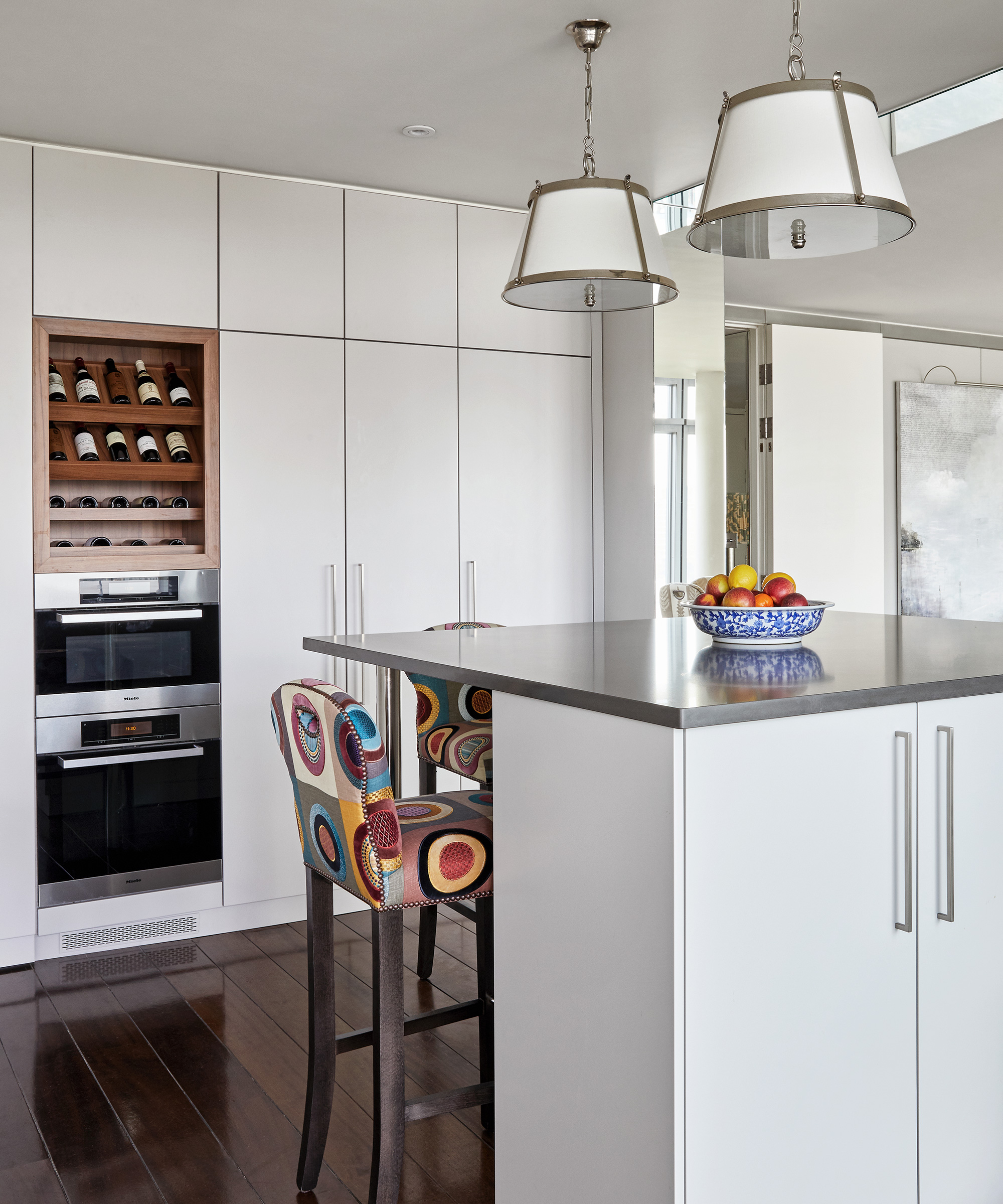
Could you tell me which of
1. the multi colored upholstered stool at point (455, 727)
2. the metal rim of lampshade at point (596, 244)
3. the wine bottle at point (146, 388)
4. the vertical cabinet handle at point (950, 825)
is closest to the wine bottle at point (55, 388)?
the wine bottle at point (146, 388)

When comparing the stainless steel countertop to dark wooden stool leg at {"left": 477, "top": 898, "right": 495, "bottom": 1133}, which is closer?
the stainless steel countertop

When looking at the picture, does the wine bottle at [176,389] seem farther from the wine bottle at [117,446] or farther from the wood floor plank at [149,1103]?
the wood floor plank at [149,1103]

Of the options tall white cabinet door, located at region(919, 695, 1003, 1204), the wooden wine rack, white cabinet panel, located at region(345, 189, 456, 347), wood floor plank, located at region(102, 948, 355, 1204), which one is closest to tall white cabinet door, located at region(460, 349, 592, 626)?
white cabinet panel, located at region(345, 189, 456, 347)

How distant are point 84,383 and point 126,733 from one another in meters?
1.15

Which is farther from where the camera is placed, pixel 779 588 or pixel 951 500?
pixel 951 500

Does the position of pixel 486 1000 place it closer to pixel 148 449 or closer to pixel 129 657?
pixel 129 657

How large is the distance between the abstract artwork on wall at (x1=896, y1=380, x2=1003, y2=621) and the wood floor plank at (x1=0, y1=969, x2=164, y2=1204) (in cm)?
544

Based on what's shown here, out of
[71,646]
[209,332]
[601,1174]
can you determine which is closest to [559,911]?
[601,1174]

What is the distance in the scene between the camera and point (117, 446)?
3.64m

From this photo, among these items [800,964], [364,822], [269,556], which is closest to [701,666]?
[800,964]

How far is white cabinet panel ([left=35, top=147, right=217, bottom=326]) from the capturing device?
346 cm

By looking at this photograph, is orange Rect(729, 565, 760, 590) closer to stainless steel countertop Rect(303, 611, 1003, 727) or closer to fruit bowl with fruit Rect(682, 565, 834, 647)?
fruit bowl with fruit Rect(682, 565, 834, 647)

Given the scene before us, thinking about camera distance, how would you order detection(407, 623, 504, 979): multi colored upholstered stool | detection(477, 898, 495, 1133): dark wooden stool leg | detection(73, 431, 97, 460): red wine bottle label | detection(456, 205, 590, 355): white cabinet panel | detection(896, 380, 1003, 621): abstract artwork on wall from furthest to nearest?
Result: detection(896, 380, 1003, 621): abstract artwork on wall
detection(456, 205, 590, 355): white cabinet panel
detection(73, 431, 97, 460): red wine bottle label
detection(407, 623, 504, 979): multi colored upholstered stool
detection(477, 898, 495, 1133): dark wooden stool leg

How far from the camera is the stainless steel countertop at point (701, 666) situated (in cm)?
148
